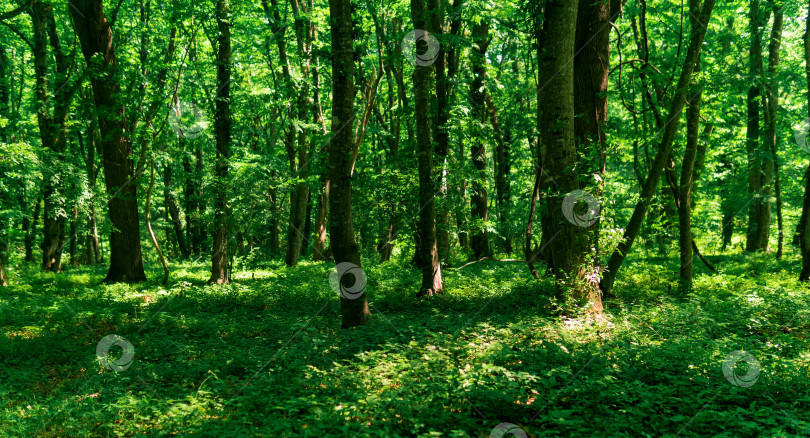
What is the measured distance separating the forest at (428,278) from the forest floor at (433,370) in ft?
0.13

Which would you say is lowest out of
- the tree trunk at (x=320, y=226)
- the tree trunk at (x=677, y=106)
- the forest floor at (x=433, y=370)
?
the forest floor at (x=433, y=370)

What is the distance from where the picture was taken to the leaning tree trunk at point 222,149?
13055mm

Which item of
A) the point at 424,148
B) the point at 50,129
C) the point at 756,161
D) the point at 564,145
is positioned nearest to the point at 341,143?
the point at 424,148

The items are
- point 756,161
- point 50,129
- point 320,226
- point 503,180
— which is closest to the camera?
point 756,161

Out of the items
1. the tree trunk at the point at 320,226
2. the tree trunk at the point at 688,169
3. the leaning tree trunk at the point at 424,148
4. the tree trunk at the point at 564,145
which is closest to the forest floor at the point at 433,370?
the tree trunk at the point at 688,169

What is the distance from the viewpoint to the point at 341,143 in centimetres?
753

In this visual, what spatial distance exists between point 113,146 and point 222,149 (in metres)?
3.00

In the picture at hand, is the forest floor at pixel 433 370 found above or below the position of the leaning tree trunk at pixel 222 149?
below

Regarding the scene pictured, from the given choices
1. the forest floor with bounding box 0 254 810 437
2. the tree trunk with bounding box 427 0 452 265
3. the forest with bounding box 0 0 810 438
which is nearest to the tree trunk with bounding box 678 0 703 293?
the forest with bounding box 0 0 810 438

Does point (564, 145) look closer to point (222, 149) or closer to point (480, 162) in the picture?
point (222, 149)

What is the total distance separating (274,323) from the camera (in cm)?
892

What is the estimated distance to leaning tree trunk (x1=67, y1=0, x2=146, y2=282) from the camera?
12.7 metres

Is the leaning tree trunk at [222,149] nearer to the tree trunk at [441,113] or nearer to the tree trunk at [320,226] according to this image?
the tree trunk at [320,226]

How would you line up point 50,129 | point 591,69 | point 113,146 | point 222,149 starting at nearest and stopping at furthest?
1. point 591,69
2. point 113,146
3. point 222,149
4. point 50,129
